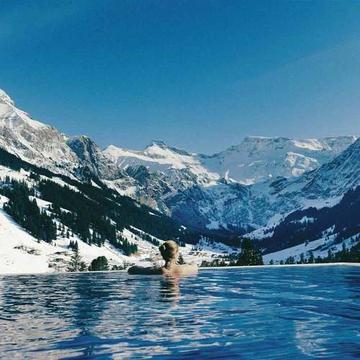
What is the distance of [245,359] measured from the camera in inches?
741

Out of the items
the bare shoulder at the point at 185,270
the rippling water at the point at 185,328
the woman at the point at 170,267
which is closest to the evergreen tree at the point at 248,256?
the bare shoulder at the point at 185,270

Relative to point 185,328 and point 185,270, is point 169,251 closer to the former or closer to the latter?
point 185,270

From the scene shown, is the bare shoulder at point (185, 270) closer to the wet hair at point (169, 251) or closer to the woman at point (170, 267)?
the woman at point (170, 267)

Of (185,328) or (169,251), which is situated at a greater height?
(169,251)

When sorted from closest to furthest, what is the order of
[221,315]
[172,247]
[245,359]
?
[245,359], [221,315], [172,247]

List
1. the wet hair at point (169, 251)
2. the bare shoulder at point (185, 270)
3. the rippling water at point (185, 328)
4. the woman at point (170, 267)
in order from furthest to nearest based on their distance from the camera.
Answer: the wet hair at point (169, 251) < the bare shoulder at point (185, 270) < the woman at point (170, 267) < the rippling water at point (185, 328)

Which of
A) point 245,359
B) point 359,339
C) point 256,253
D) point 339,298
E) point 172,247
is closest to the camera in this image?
point 245,359

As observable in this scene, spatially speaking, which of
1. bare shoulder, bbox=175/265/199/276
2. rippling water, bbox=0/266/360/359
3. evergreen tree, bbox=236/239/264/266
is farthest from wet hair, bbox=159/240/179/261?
evergreen tree, bbox=236/239/264/266

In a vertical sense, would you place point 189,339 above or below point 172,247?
below

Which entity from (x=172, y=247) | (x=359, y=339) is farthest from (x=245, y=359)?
(x=172, y=247)

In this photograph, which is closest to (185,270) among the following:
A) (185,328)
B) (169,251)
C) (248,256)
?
(169,251)

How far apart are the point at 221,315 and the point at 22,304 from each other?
57.5 feet

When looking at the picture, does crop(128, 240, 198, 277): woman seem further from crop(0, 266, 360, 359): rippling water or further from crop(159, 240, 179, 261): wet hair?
crop(0, 266, 360, 359): rippling water

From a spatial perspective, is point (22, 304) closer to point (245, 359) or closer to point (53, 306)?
point (53, 306)
